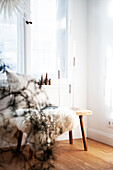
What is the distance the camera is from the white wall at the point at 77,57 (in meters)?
3.50

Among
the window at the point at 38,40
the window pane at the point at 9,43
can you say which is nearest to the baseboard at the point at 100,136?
the window at the point at 38,40

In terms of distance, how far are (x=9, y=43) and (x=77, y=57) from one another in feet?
3.32

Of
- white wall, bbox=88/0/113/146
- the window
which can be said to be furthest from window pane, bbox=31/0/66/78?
white wall, bbox=88/0/113/146

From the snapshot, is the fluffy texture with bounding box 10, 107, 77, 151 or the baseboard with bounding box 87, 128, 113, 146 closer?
the fluffy texture with bounding box 10, 107, 77, 151

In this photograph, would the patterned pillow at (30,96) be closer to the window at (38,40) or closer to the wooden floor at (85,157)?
the wooden floor at (85,157)

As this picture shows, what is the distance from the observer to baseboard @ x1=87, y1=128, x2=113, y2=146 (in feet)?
10.7

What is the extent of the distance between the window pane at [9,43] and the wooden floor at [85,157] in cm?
125

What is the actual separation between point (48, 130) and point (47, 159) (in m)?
0.05

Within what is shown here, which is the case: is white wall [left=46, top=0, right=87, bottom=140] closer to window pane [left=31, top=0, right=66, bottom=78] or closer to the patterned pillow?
window pane [left=31, top=0, right=66, bottom=78]

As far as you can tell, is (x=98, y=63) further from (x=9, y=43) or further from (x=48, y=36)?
(x=9, y=43)

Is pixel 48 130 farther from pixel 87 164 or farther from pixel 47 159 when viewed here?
pixel 87 164

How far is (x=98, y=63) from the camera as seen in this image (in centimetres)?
347

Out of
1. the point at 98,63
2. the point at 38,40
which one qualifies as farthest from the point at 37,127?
the point at 98,63

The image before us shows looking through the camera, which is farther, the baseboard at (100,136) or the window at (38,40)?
the baseboard at (100,136)
